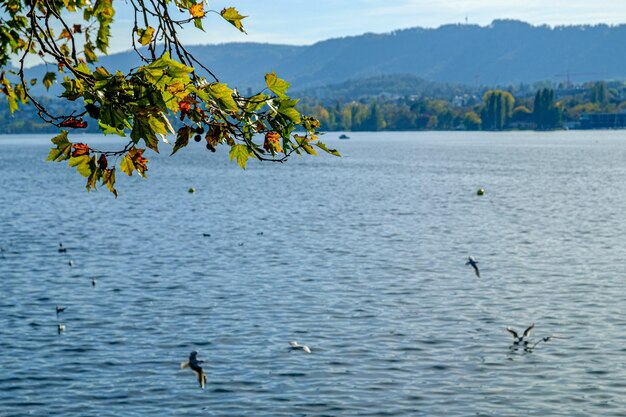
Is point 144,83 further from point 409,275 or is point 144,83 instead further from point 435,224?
point 435,224

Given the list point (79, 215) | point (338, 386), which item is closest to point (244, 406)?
point (338, 386)

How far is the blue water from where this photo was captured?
79.8 ft

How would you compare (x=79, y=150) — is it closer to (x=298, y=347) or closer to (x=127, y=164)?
(x=127, y=164)

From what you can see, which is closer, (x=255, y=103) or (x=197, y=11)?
(x=255, y=103)

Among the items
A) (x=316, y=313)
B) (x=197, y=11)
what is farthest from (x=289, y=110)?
(x=316, y=313)

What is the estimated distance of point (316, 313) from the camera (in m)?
33.4

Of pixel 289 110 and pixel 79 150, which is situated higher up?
pixel 289 110

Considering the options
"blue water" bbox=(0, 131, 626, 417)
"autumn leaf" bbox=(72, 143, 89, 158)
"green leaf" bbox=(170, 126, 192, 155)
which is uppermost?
"green leaf" bbox=(170, 126, 192, 155)

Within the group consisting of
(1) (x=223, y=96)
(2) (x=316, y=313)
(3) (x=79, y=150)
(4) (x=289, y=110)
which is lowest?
(2) (x=316, y=313)

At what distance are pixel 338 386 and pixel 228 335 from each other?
21.4 feet

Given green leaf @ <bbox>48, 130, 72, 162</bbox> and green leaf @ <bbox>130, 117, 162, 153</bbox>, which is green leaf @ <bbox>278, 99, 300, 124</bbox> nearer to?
green leaf @ <bbox>130, 117, 162, 153</bbox>

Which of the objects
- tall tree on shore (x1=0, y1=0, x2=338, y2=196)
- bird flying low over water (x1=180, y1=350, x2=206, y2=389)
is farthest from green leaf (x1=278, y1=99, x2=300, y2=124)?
bird flying low over water (x1=180, y1=350, x2=206, y2=389)

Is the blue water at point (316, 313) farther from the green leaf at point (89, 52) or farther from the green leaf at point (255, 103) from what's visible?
the green leaf at point (255, 103)

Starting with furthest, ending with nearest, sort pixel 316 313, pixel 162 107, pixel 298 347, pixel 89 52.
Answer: pixel 316 313
pixel 298 347
pixel 89 52
pixel 162 107
